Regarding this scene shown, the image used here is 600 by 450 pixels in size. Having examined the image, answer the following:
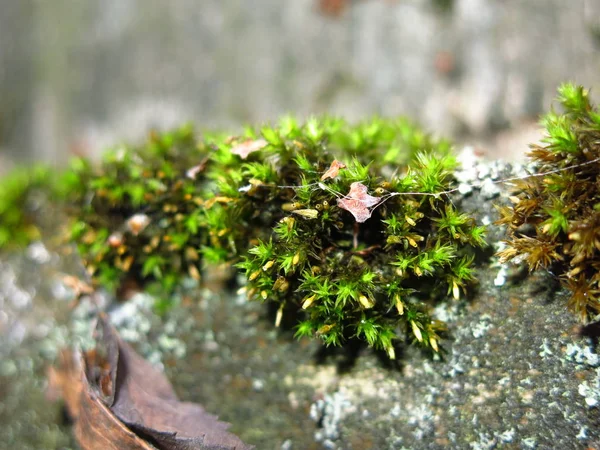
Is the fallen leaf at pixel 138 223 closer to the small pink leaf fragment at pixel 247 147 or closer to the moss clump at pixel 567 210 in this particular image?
the small pink leaf fragment at pixel 247 147

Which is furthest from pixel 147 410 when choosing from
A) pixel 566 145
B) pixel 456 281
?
pixel 566 145

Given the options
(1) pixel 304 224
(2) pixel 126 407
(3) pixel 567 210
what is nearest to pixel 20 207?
(2) pixel 126 407

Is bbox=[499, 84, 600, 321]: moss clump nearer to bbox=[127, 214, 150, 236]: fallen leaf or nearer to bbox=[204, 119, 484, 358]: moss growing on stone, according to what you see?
bbox=[204, 119, 484, 358]: moss growing on stone

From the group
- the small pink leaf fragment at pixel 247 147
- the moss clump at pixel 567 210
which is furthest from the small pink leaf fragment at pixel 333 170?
the moss clump at pixel 567 210

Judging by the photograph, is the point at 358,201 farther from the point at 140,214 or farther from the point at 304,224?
the point at 140,214

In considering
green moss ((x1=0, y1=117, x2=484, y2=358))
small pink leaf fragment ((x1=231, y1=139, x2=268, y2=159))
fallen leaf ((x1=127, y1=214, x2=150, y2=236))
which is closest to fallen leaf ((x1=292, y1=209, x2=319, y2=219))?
green moss ((x1=0, y1=117, x2=484, y2=358))
